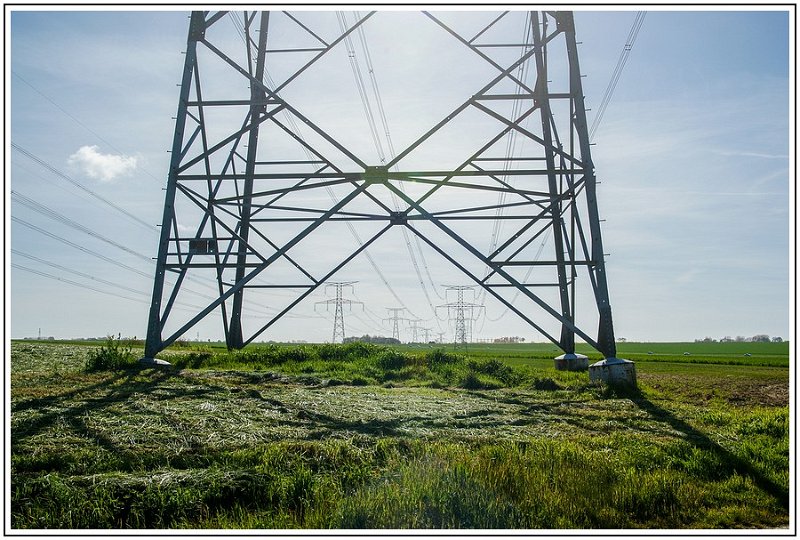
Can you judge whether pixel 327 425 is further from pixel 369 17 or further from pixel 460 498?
pixel 369 17

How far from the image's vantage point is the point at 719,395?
36.7ft

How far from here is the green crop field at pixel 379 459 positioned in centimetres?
468

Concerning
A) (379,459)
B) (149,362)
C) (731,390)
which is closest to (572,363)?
(731,390)

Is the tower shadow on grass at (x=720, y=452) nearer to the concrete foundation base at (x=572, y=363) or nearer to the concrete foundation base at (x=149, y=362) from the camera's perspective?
the concrete foundation base at (x=572, y=363)

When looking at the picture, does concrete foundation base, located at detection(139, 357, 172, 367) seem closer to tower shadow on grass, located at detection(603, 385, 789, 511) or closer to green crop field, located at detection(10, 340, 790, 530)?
green crop field, located at detection(10, 340, 790, 530)

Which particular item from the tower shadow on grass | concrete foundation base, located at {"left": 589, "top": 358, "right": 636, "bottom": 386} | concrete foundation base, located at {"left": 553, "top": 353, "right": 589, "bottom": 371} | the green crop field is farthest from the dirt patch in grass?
the tower shadow on grass

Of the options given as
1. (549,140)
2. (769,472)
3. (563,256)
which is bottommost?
Result: (769,472)

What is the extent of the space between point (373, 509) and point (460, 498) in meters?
0.71

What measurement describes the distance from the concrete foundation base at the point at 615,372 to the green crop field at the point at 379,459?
0.52 metres

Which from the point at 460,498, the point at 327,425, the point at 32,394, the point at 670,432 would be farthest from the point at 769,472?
the point at 32,394

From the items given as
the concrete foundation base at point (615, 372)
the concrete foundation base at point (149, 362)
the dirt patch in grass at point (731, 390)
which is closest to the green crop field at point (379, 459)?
the dirt patch in grass at point (731, 390)

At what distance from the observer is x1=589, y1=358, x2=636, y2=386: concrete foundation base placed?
36.2ft

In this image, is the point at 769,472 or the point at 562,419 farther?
the point at 562,419

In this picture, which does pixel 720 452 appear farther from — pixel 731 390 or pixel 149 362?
pixel 149 362
